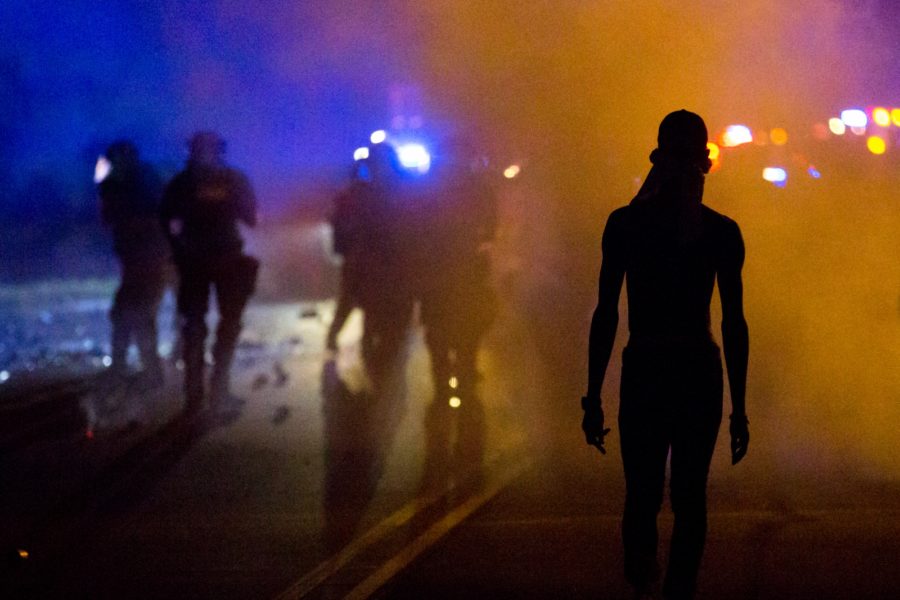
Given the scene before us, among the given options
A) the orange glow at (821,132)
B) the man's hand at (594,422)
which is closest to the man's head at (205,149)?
the man's hand at (594,422)

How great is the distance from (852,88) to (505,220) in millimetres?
3929

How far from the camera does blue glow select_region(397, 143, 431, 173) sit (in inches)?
359

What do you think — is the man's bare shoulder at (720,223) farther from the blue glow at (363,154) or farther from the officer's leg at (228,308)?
the blue glow at (363,154)

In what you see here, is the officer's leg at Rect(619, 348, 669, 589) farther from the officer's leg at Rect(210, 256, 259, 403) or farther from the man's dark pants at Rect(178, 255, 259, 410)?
the officer's leg at Rect(210, 256, 259, 403)

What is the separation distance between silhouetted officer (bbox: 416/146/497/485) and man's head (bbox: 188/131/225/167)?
179cm

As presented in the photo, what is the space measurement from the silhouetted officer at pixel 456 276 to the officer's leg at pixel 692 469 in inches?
172

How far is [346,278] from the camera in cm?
1020

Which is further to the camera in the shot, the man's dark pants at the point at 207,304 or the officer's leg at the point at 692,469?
the man's dark pants at the point at 207,304

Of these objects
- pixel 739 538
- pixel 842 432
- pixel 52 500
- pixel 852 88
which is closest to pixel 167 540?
pixel 52 500

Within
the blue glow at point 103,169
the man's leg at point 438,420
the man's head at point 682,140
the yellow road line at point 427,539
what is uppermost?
the blue glow at point 103,169

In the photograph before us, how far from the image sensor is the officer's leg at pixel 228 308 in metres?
8.51

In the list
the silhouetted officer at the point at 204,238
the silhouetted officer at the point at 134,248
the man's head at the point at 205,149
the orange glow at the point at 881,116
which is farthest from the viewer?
the orange glow at the point at 881,116

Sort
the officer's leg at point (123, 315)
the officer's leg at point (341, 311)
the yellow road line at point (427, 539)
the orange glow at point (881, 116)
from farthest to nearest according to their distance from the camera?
the orange glow at point (881, 116) < the officer's leg at point (341, 311) < the officer's leg at point (123, 315) < the yellow road line at point (427, 539)

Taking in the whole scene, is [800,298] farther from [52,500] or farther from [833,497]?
[52,500]
